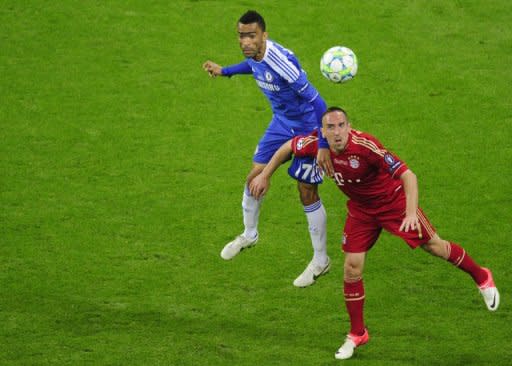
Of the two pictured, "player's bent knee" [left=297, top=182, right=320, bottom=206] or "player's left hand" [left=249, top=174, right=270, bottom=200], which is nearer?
"player's left hand" [left=249, top=174, right=270, bottom=200]

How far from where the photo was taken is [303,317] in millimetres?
11469

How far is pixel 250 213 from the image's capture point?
12.2m

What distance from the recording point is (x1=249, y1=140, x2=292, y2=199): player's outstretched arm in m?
10.5

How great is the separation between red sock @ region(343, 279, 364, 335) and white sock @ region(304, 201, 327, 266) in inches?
57.0

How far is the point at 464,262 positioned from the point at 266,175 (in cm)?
209

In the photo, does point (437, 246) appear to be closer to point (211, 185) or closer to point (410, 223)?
point (410, 223)

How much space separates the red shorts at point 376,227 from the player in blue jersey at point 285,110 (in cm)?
115

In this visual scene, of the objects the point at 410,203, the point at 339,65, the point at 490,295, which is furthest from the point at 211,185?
the point at 410,203

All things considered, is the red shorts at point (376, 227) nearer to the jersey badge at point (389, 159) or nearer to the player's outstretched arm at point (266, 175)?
the jersey badge at point (389, 159)

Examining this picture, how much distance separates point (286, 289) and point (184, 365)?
2.07m

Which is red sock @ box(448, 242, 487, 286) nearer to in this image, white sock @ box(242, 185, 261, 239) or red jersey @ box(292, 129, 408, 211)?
red jersey @ box(292, 129, 408, 211)

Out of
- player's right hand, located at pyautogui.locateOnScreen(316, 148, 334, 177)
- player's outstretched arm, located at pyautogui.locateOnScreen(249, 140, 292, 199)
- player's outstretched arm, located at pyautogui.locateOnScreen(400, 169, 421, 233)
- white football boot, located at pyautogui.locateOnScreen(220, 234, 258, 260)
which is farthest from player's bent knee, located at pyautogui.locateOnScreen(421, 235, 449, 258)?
white football boot, located at pyautogui.locateOnScreen(220, 234, 258, 260)

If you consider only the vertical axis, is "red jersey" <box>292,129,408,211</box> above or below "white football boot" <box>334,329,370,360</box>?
above

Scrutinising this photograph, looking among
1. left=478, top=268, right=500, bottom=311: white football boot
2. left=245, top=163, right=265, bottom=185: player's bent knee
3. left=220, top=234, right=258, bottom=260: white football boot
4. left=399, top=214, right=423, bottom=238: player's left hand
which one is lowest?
left=220, top=234, right=258, bottom=260: white football boot
